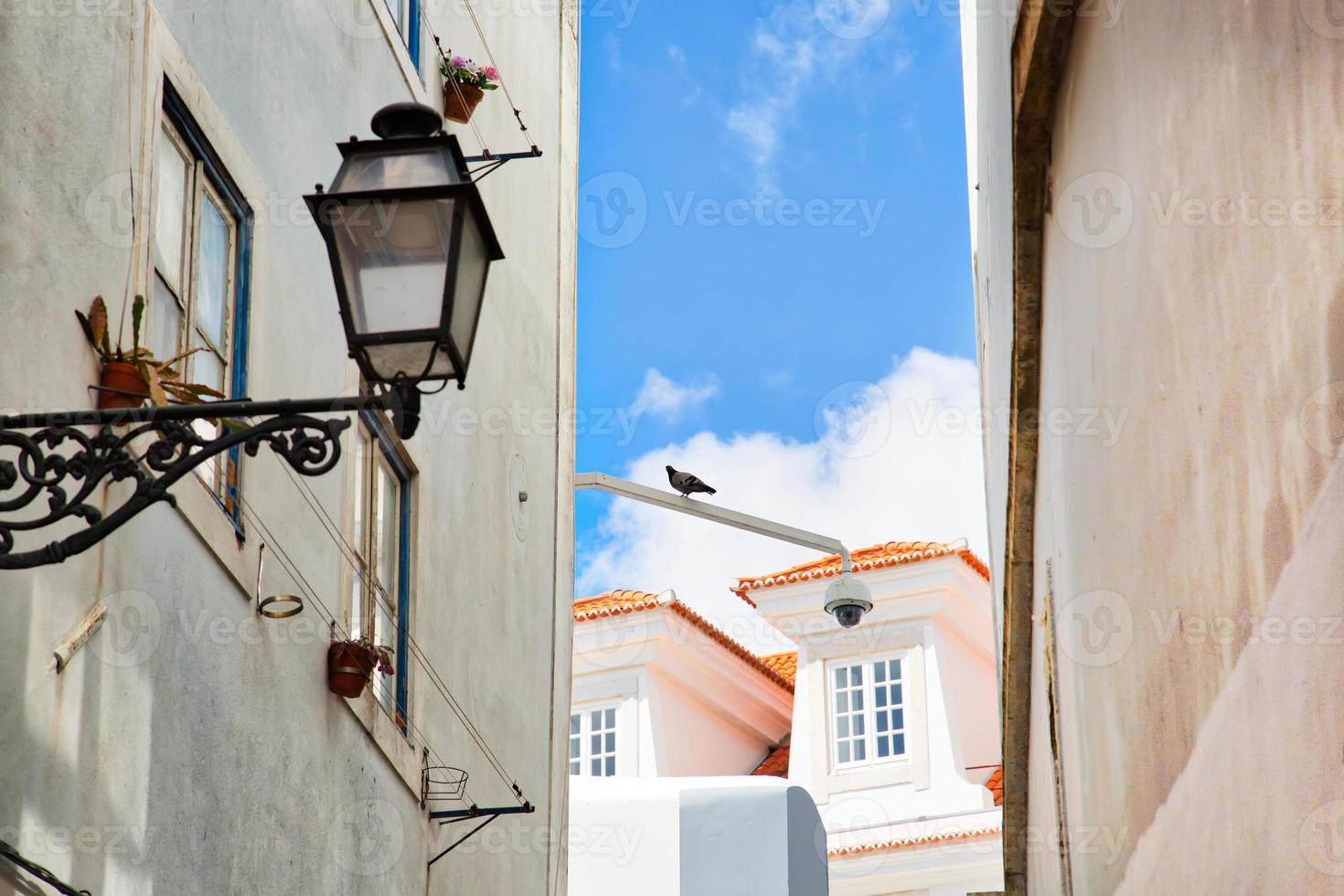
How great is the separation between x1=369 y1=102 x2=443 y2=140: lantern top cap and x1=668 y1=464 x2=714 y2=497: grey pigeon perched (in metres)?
10.2

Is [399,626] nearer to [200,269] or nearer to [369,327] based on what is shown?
[200,269]

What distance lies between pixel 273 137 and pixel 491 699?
471cm

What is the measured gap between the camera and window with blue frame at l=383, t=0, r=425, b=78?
1130 centimetres

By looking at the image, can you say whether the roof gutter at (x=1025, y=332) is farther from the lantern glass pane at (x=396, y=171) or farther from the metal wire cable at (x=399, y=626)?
the metal wire cable at (x=399, y=626)

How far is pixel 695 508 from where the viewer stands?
1469 cm

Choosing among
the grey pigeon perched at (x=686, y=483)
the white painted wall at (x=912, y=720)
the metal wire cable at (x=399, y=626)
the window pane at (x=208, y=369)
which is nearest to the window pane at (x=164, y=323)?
the window pane at (x=208, y=369)

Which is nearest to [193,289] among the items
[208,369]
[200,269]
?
[200,269]

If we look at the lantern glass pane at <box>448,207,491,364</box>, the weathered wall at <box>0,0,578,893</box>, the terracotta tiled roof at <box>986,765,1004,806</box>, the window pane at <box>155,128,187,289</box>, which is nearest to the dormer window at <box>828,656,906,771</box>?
the terracotta tiled roof at <box>986,765,1004,806</box>

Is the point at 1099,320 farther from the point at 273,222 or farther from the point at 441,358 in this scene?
the point at 273,222

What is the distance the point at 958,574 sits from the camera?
27125 mm

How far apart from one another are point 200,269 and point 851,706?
20.8m

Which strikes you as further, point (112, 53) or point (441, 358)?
point (112, 53)

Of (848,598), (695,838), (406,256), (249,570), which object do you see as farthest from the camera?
(695,838)

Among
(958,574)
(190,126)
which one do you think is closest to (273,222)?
(190,126)
